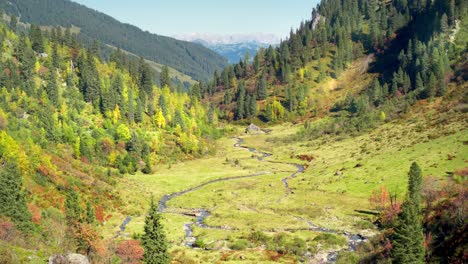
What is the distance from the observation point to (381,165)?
106m

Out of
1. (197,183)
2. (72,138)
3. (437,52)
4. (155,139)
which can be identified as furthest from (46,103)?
(437,52)

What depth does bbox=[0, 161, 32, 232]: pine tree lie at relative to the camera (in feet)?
191

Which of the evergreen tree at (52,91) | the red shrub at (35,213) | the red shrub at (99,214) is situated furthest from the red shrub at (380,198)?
the evergreen tree at (52,91)

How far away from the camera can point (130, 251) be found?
5941 centimetres

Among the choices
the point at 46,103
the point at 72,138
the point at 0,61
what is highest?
the point at 0,61

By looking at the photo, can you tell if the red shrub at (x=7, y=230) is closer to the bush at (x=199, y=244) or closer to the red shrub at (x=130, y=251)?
the red shrub at (x=130, y=251)

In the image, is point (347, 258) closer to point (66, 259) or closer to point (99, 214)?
point (66, 259)

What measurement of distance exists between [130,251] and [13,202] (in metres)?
18.9

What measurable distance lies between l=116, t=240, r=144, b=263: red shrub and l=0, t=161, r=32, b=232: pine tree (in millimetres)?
13680

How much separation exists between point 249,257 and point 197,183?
60099 mm

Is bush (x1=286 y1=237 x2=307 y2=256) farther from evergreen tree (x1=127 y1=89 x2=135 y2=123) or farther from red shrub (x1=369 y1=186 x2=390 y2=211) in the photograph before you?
evergreen tree (x1=127 y1=89 x2=135 y2=123)

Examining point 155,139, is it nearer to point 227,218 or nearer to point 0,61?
point 0,61

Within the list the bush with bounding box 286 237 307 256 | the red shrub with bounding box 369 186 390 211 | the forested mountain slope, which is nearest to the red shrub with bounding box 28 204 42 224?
the forested mountain slope

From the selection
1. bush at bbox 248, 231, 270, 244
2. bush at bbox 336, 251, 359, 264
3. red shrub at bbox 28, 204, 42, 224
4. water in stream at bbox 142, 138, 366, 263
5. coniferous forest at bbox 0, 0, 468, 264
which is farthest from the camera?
bush at bbox 248, 231, 270, 244
